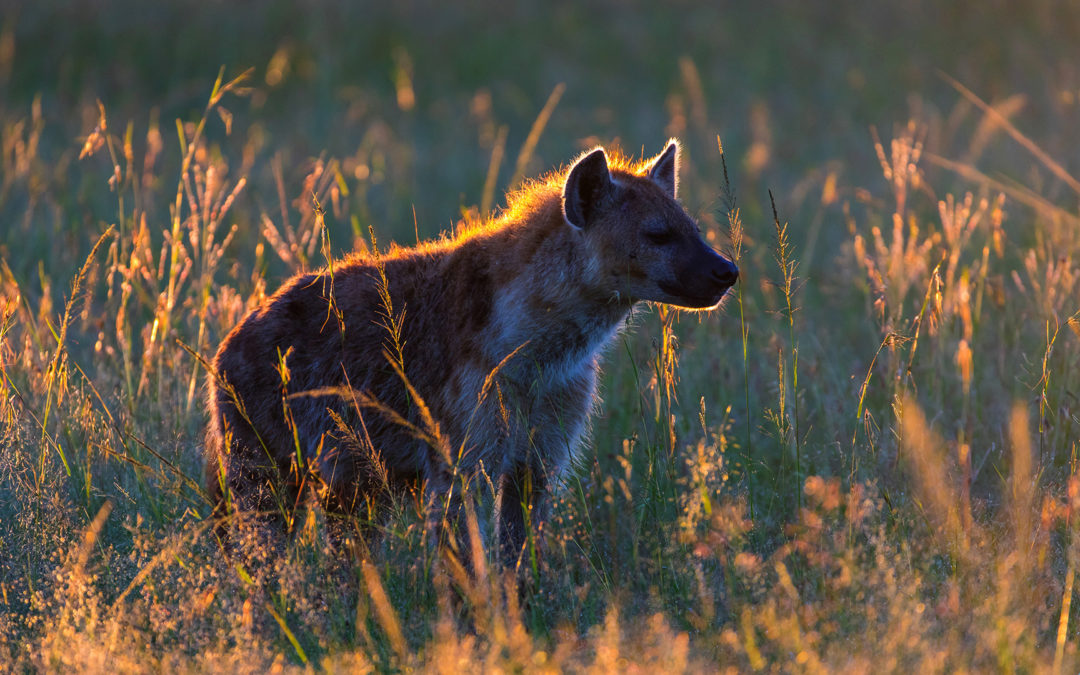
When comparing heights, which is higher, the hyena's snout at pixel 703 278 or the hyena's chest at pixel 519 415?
the hyena's snout at pixel 703 278

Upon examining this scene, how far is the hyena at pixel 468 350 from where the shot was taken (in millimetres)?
4160

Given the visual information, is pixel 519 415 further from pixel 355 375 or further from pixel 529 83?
pixel 529 83

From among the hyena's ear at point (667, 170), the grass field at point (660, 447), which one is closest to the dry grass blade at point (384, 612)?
the grass field at point (660, 447)

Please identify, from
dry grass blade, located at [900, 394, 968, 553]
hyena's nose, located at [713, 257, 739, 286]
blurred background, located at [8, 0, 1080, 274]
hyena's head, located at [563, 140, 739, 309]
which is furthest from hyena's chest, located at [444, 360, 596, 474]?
blurred background, located at [8, 0, 1080, 274]

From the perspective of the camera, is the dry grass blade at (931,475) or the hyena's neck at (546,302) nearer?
the dry grass blade at (931,475)

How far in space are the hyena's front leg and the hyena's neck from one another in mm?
371

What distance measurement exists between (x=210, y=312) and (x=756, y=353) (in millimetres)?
2990

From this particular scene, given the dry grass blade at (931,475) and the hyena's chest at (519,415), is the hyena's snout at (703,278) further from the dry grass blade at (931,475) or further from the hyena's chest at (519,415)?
the dry grass blade at (931,475)

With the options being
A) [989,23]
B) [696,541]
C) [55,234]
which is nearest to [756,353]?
[696,541]

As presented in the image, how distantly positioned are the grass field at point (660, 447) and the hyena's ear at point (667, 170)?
0.62 metres

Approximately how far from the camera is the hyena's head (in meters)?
4.14

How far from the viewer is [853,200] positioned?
1011 cm

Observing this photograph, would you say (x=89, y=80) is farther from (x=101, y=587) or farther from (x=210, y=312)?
(x=101, y=587)

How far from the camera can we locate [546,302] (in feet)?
13.8
